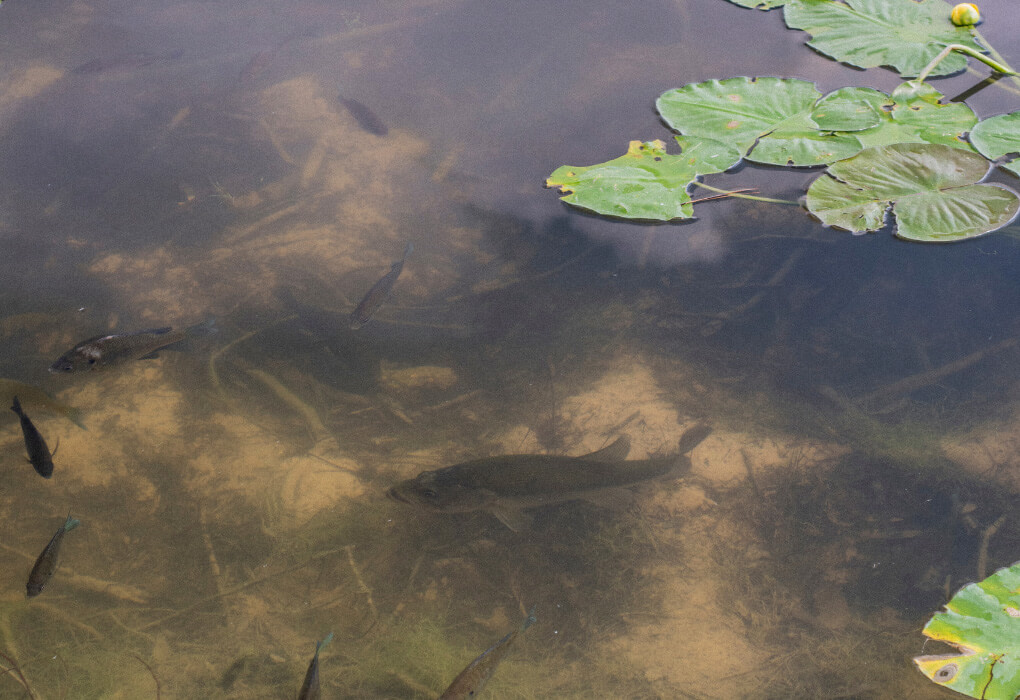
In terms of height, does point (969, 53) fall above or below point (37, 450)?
above

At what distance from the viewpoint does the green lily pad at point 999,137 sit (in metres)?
3.35

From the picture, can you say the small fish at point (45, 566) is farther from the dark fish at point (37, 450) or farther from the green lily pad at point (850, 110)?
the green lily pad at point (850, 110)

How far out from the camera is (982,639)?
1.98 m

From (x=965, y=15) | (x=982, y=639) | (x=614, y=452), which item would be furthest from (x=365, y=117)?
(x=982, y=639)

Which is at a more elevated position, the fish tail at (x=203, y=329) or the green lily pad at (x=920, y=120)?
the green lily pad at (x=920, y=120)

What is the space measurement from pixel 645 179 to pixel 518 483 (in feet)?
5.72

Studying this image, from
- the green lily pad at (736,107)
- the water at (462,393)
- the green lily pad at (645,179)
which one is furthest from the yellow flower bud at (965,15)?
the green lily pad at (645,179)

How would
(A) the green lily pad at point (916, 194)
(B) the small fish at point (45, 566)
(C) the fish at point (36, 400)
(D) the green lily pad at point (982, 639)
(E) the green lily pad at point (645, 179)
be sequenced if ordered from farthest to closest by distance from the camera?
(E) the green lily pad at point (645, 179)
(A) the green lily pad at point (916, 194)
(C) the fish at point (36, 400)
(B) the small fish at point (45, 566)
(D) the green lily pad at point (982, 639)

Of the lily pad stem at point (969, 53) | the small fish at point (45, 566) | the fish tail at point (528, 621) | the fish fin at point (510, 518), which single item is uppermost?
the lily pad stem at point (969, 53)

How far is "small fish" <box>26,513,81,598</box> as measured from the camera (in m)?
2.25

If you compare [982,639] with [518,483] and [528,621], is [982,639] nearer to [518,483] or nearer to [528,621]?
[528,621]

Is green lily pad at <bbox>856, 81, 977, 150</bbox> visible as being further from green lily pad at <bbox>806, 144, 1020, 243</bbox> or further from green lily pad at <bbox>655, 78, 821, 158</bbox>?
green lily pad at <bbox>655, 78, 821, 158</bbox>

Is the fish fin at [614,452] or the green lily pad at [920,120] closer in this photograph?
the fish fin at [614,452]

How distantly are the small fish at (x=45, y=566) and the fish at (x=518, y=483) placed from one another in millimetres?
1093
